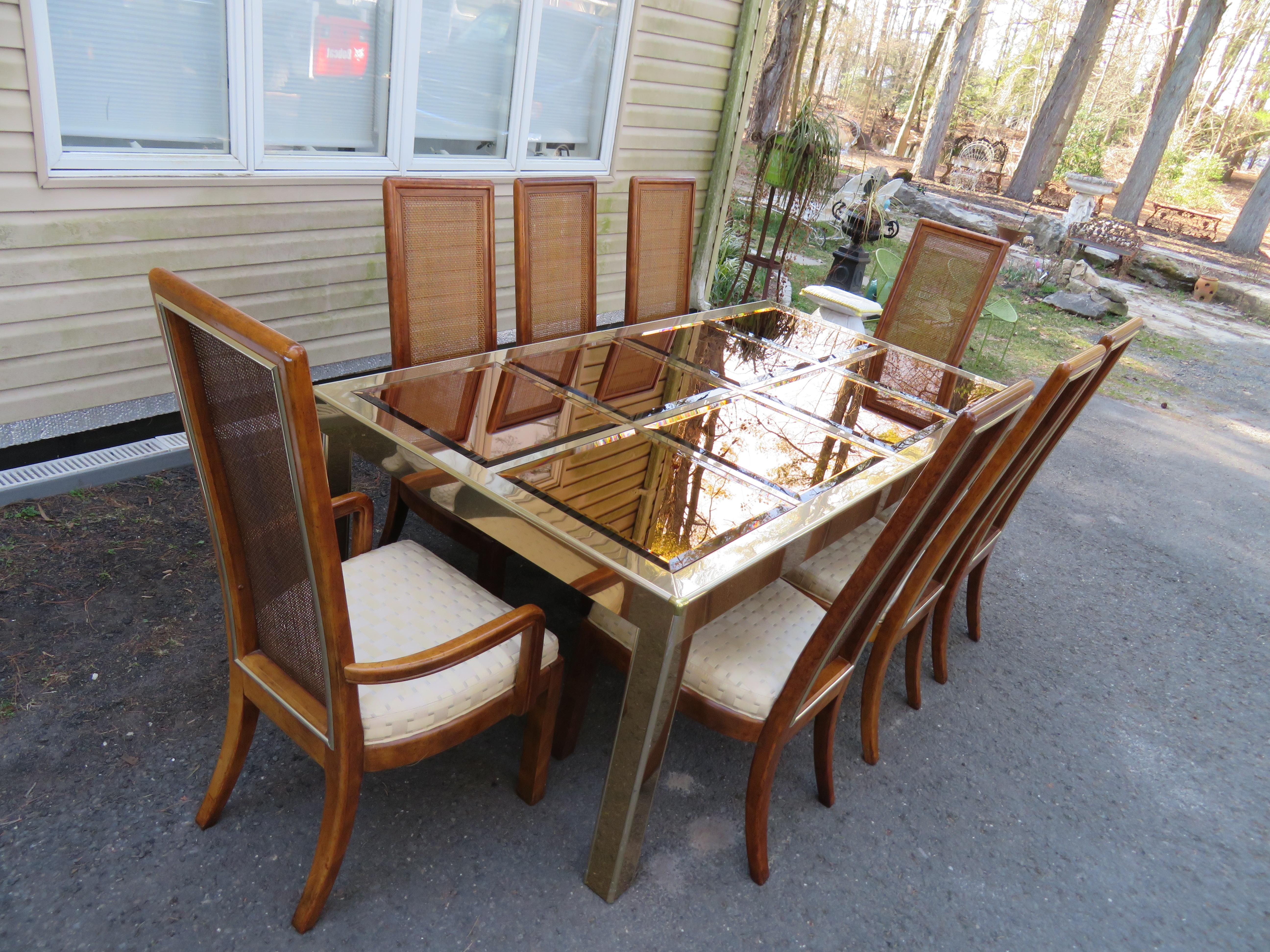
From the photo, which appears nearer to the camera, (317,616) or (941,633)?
(317,616)

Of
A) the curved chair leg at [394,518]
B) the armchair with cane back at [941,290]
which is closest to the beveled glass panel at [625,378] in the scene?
the curved chair leg at [394,518]

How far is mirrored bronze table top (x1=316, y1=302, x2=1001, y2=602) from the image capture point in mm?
1494

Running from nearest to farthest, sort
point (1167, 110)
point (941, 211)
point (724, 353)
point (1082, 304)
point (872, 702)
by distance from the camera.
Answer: point (872, 702)
point (724, 353)
point (1082, 304)
point (941, 211)
point (1167, 110)

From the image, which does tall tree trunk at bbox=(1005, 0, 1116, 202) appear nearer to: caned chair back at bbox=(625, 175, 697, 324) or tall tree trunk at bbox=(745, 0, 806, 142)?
tall tree trunk at bbox=(745, 0, 806, 142)

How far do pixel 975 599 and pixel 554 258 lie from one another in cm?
170

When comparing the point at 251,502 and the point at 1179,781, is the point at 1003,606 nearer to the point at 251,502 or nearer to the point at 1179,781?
the point at 1179,781

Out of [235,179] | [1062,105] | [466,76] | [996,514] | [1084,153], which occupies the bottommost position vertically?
[996,514]

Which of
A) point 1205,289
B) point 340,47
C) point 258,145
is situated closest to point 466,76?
point 340,47

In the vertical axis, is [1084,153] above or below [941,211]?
above

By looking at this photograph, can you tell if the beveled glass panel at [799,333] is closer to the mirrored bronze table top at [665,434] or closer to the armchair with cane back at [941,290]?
the mirrored bronze table top at [665,434]

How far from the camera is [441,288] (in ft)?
7.55

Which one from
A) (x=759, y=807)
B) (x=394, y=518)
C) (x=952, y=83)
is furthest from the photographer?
(x=952, y=83)

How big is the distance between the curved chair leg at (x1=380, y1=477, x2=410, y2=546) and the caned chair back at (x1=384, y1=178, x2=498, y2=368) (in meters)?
0.36

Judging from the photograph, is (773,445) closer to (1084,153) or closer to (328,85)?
(328,85)
